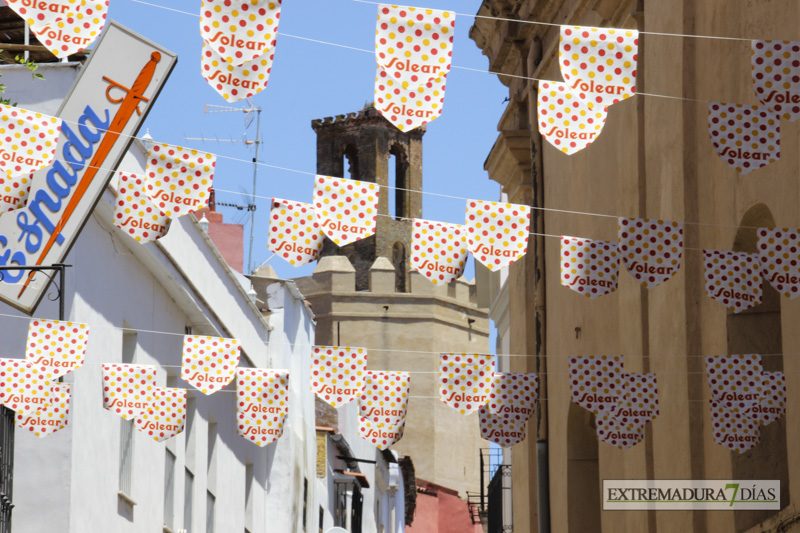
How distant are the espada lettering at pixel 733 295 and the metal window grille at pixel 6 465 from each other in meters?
5.64

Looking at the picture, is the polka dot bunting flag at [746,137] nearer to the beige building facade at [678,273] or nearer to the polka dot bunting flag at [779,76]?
the beige building facade at [678,273]

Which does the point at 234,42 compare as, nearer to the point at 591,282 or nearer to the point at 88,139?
the point at 591,282

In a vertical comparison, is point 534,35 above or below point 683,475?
above

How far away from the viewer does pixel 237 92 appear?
10711mm

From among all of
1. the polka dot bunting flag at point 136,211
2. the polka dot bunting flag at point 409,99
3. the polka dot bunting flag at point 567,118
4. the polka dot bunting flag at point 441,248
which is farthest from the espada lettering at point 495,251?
the polka dot bunting flag at point 136,211

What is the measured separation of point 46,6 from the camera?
10.4m

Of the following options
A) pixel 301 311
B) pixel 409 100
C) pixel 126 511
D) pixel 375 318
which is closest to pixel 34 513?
pixel 126 511

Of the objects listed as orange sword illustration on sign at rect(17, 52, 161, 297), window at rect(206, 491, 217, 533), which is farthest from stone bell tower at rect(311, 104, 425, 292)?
orange sword illustration on sign at rect(17, 52, 161, 297)

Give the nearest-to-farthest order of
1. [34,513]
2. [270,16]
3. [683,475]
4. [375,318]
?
1. [270,16]
2. [683,475]
3. [34,513]
4. [375,318]

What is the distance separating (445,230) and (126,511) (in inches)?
298

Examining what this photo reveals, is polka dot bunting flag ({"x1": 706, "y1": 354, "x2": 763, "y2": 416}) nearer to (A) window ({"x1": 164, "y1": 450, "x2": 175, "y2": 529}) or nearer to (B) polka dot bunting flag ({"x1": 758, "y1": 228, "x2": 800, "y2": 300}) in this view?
(B) polka dot bunting flag ({"x1": 758, "y1": 228, "x2": 800, "y2": 300})

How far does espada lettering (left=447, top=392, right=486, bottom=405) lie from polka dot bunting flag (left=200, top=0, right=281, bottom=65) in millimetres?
4099

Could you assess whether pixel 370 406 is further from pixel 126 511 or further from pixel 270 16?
pixel 126 511

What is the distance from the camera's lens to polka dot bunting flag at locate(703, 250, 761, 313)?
37.6 ft
